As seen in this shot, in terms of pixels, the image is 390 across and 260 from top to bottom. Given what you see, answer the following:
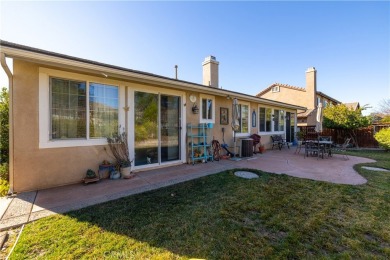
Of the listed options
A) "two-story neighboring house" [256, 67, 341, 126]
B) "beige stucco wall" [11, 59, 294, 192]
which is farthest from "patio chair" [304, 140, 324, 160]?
"two-story neighboring house" [256, 67, 341, 126]

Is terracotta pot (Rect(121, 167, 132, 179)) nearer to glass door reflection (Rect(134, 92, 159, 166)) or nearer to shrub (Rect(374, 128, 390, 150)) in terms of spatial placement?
glass door reflection (Rect(134, 92, 159, 166))

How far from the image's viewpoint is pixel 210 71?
10125mm

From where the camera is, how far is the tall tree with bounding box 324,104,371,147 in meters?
12.4

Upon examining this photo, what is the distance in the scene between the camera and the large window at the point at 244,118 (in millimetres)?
9418

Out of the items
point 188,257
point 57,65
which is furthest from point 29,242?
point 57,65

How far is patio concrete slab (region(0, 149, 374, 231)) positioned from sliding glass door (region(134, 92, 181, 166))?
52 cm

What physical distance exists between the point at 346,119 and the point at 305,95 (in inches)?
298

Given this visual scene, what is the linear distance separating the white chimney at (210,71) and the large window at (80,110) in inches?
243

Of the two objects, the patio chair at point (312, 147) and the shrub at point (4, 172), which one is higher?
the patio chair at point (312, 147)

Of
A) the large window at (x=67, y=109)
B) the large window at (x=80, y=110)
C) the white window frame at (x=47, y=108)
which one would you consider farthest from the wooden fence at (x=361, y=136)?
the white window frame at (x=47, y=108)

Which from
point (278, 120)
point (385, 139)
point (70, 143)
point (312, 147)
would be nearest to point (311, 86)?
point (385, 139)

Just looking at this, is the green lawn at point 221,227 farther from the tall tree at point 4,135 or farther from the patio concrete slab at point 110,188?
the tall tree at point 4,135

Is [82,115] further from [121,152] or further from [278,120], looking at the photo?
[278,120]

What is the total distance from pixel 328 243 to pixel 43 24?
8.87m
